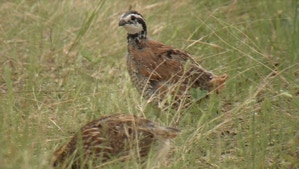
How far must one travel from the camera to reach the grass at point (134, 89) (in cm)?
608

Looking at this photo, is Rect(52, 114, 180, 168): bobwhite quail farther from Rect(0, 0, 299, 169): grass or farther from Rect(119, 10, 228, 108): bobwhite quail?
Rect(119, 10, 228, 108): bobwhite quail

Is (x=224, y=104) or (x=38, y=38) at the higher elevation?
(x=38, y=38)

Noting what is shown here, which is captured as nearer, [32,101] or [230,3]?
[32,101]

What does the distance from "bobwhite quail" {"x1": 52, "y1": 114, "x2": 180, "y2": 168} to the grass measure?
15cm

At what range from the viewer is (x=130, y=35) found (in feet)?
25.0

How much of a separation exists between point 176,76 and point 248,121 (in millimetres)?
814

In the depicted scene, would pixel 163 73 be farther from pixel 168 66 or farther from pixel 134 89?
pixel 134 89

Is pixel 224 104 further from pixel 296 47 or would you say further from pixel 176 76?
pixel 296 47

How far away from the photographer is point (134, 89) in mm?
7504

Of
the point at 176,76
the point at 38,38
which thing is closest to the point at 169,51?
the point at 176,76

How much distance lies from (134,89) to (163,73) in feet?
1.32

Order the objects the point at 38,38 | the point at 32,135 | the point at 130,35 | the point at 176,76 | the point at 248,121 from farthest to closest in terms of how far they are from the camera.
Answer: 1. the point at 38,38
2. the point at 130,35
3. the point at 176,76
4. the point at 248,121
5. the point at 32,135

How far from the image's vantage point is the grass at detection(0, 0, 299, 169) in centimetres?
608

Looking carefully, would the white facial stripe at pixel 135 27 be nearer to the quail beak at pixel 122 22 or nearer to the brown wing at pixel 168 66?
the quail beak at pixel 122 22
